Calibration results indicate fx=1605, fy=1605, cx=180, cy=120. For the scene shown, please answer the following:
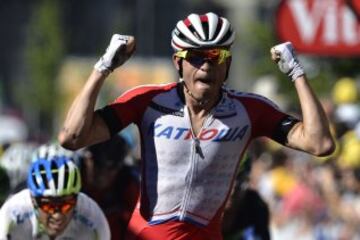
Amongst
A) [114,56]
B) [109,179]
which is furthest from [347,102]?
[114,56]

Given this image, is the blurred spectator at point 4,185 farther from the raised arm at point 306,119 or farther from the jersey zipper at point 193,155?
the raised arm at point 306,119

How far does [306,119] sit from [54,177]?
1.82m

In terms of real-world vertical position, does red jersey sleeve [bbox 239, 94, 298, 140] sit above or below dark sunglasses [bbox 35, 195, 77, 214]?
above

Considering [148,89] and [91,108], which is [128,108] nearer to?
[148,89]

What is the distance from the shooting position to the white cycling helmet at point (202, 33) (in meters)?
8.41

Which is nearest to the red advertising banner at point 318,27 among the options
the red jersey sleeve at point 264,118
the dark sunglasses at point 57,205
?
the dark sunglasses at point 57,205

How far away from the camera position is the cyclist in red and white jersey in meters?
8.38

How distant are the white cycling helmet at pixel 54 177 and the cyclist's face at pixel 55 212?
38 millimetres

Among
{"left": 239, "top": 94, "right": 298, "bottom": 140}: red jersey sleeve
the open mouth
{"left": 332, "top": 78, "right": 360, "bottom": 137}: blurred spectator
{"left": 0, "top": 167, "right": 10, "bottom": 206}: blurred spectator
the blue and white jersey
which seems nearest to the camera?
{"left": 239, "top": 94, "right": 298, "bottom": 140}: red jersey sleeve

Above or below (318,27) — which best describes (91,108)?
above

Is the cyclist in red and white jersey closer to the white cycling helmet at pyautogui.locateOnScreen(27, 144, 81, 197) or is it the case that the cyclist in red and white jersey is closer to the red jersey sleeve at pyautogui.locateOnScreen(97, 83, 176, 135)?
the red jersey sleeve at pyautogui.locateOnScreen(97, 83, 176, 135)

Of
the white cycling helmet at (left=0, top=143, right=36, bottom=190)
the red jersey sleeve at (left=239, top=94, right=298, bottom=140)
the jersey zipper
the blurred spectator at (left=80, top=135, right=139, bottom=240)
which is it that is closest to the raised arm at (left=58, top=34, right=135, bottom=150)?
the jersey zipper

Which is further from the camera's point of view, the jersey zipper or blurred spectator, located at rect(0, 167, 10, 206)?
blurred spectator, located at rect(0, 167, 10, 206)

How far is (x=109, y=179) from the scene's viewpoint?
38.1 ft
